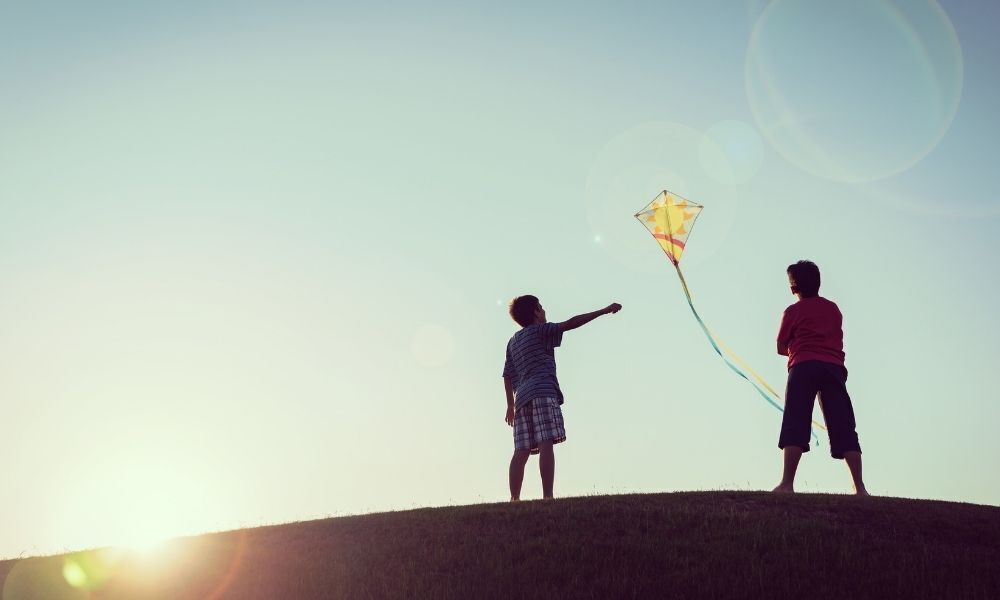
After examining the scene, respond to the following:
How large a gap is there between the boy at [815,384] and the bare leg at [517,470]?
3269 mm

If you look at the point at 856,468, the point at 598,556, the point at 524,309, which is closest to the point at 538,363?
the point at 524,309

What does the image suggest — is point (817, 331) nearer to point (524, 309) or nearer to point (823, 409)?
point (823, 409)

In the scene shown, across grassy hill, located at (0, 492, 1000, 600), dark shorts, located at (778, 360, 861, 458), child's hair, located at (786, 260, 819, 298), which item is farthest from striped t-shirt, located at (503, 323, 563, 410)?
child's hair, located at (786, 260, 819, 298)

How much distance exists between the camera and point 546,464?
10.6m

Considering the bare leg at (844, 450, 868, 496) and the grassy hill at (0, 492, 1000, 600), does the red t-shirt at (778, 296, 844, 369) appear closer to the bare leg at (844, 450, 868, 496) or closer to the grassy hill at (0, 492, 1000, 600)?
the bare leg at (844, 450, 868, 496)

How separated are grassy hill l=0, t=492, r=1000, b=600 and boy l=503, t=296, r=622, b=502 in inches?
24.1

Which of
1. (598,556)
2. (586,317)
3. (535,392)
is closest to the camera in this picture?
(598,556)

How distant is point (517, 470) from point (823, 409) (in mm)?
4031

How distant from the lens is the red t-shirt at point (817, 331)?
34.2ft

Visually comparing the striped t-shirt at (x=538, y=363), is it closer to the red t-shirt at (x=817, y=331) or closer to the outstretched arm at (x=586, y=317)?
the outstretched arm at (x=586, y=317)

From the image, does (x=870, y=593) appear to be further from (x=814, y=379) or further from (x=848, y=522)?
(x=814, y=379)

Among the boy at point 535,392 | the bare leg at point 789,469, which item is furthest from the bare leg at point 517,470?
the bare leg at point 789,469

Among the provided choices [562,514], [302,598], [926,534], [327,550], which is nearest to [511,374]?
[562,514]

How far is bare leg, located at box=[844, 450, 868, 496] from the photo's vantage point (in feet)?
33.9
